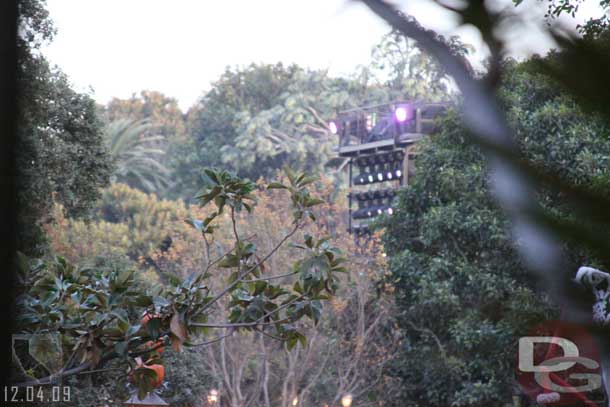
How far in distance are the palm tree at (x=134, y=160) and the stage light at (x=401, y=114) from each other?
10228 millimetres

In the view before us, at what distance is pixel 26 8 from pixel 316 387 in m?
7.50

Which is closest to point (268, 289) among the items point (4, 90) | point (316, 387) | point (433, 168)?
point (4, 90)

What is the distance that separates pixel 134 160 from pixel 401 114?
11684 mm

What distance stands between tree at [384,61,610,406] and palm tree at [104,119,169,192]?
14.4 meters

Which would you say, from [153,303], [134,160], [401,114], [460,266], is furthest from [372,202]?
[153,303]

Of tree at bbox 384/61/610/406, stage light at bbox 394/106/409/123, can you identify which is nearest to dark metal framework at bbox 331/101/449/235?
stage light at bbox 394/106/409/123

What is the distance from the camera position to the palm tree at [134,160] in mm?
27578

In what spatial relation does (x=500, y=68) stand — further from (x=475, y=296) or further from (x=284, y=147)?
(x=284, y=147)

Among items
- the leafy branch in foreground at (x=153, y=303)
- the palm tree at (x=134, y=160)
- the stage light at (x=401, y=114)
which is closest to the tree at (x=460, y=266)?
the stage light at (x=401, y=114)

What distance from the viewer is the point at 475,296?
1298 cm

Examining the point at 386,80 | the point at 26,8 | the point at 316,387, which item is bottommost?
the point at 316,387

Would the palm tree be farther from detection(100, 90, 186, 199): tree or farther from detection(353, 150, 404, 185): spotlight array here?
detection(353, 150, 404, 185): spotlight array

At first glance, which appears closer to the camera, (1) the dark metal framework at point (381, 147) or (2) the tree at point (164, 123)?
(1) the dark metal framework at point (381, 147)

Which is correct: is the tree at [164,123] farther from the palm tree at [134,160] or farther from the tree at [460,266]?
the tree at [460,266]
